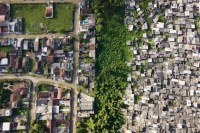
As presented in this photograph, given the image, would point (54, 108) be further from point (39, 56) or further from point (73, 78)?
point (39, 56)

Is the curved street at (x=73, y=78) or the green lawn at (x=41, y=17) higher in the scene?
the green lawn at (x=41, y=17)

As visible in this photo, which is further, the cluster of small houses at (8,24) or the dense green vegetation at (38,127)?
the cluster of small houses at (8,24)

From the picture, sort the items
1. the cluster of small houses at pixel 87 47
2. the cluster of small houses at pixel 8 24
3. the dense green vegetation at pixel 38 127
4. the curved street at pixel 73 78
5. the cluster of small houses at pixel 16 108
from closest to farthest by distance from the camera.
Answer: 1. the dense green vegetation at pixel 38 127
2. the cluster of small houses at pixel 16 108
3. the curved street at pixel 73 78
4. the cluster of small houses at pixel 87 47
5. the cluster of small houses at pixel 8 24

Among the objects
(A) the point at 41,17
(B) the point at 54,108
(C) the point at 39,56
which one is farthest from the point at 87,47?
(B) the point at 54,108

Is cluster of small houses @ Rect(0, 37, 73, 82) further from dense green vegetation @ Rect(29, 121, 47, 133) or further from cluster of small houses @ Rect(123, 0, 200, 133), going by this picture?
cluster of small houses @ Rect(123, 0, 200, 133)

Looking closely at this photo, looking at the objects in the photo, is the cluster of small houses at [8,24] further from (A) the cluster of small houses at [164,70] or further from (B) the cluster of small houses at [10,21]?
(A) the cluster of small houses at [164,70]

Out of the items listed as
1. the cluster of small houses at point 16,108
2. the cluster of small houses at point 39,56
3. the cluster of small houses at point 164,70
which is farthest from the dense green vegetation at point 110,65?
the cluster of small houses at point 16,108

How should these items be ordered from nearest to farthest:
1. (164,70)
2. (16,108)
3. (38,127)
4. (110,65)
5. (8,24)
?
1. (38,127)
2. (16,108)
3. (164,70)
4. (110,65)
5. (8,24)

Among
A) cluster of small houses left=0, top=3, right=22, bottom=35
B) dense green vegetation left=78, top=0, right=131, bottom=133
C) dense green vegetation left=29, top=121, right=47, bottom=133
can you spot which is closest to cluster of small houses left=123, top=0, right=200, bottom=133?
dense green vegetation left=78, top=0, right=131, bottom=133
